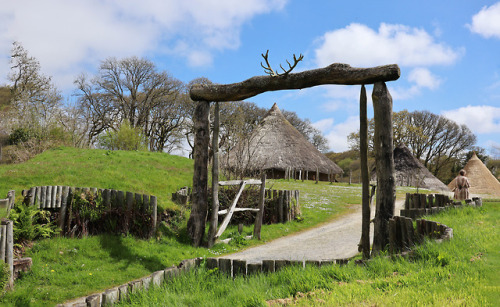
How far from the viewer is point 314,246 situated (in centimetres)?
1032

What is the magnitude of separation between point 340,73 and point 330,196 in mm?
13463

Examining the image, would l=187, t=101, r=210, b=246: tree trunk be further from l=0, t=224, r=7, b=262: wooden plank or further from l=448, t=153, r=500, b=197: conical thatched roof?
l=448, t=153, r=500, b=197: conical thatched roof

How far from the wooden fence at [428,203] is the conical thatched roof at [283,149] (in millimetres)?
20054

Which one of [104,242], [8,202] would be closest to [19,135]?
[8,202]

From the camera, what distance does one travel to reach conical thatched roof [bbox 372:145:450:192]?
36.4 metres

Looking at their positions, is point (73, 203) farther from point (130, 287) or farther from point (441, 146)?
point (441, 146)

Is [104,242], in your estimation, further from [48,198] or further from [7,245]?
[7,245]

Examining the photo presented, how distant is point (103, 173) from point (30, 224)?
5405 mm

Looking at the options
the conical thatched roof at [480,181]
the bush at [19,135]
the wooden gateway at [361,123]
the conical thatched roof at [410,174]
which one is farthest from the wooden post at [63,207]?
the conical thatched roof at [480,181]

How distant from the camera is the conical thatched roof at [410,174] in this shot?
36.4m

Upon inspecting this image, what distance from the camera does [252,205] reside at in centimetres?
1266

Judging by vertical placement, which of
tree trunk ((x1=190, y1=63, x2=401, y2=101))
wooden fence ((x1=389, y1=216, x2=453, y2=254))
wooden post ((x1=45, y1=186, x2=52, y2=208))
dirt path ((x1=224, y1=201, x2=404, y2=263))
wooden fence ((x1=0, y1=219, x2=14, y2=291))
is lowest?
dirt path ((x1=224, y1=201, x2=404, y2=263))

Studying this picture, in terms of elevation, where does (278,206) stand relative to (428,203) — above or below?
below

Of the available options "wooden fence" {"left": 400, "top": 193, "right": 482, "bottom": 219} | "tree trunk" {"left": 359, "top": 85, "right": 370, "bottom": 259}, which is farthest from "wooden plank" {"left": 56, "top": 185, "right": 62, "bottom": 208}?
"wooden fence" {"left": 400, "top": 193, "right": 482, "bottom": 219}
